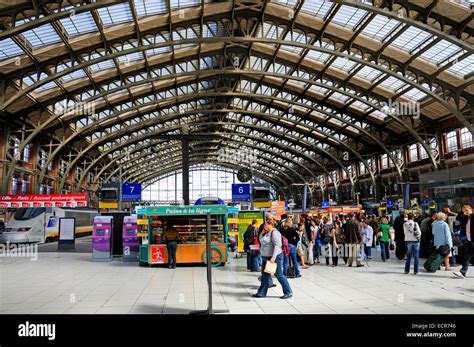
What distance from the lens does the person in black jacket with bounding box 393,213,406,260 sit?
1295cm

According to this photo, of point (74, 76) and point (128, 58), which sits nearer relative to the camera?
point (128, 58)

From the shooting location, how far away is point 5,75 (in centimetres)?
2364

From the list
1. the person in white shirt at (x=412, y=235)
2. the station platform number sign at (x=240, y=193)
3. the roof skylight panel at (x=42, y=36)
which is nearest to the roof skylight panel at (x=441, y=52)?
the station platform number sign at (x=240, y=193)

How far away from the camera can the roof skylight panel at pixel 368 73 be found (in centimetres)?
2969

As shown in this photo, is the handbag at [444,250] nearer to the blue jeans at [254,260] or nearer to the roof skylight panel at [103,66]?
the blue jeans at [254,260]

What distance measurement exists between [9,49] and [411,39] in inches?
985

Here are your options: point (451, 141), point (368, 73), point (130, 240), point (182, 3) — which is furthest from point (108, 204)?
point (451, 141)

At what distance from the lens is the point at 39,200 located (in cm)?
2612

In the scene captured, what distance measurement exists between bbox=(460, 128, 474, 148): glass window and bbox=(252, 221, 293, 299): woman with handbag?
92.4ft

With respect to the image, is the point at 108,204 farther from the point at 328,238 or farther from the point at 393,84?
the point at 393,84

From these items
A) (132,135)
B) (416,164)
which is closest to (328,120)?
(416,164)

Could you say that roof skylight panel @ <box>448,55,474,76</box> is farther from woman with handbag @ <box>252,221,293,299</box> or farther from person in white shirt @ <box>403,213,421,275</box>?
woman with handbag @ <box>252,221,293,299</box>
